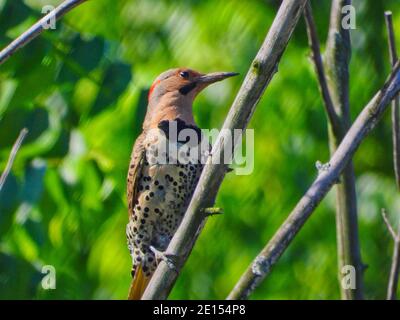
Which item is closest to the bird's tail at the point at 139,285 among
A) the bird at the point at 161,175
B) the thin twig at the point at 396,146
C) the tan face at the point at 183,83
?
the bird at the point at 161,175

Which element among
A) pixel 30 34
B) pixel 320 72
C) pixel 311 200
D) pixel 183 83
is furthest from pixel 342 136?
pixel 30 34

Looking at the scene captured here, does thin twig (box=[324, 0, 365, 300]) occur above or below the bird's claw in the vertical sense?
above

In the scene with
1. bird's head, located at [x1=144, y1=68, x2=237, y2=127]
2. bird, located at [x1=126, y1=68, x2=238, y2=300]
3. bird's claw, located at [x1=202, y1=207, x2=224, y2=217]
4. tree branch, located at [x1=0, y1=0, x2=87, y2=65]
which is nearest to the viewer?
tree branch, located at [x1=0, y1=0, x2=87, y2=65]

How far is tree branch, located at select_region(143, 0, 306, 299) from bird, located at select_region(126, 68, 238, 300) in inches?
42.3

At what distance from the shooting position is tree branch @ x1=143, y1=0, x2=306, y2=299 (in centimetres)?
221

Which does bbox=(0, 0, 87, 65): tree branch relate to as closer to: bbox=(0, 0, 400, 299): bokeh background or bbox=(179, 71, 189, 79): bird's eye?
bbox=(179, 71, 189, 79): bird's eye

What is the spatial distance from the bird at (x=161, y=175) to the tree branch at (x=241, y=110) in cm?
108

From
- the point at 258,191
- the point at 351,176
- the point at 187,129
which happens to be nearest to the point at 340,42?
the point at 351,176

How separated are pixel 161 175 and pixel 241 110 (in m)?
1.27

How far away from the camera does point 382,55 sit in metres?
5.86

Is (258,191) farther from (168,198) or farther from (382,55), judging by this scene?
(168,198)

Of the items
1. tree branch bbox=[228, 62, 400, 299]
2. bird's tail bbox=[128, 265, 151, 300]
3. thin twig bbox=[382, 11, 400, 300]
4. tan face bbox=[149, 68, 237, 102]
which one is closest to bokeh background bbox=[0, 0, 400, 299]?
tan face bbox=[149, 68, 237, 102]

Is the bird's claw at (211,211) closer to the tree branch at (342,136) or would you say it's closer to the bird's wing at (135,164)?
the tree branch at (342,136)
